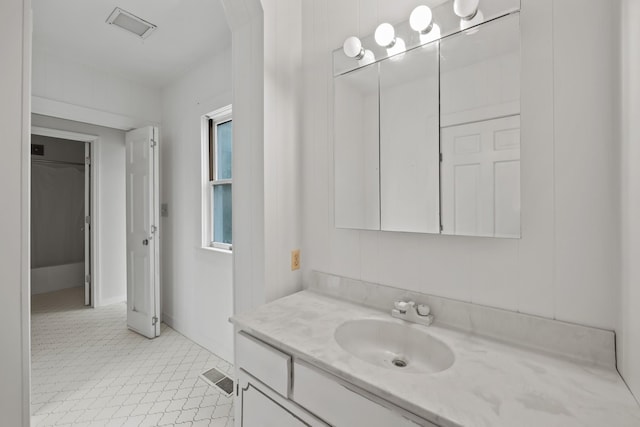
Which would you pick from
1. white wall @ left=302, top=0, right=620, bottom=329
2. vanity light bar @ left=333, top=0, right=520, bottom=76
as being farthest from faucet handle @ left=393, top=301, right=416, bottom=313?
vanity light bar @ left=333, top=0, right=520, bottom=76

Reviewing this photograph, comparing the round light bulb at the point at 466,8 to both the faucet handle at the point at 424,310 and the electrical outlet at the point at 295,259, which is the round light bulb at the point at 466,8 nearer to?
the faucet handle at the point at 424,310

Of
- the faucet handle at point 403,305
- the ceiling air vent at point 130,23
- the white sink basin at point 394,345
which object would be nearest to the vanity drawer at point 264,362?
the white sink basin at point 394,345

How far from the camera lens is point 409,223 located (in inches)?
45.1

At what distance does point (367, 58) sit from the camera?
1249 mm

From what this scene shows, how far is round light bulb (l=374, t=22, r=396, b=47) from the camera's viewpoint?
1125 millimetres

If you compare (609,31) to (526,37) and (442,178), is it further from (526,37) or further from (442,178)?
(442,178)

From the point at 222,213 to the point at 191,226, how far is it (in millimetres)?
384

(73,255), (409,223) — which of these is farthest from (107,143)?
(409,223)

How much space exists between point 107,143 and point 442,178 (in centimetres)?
396

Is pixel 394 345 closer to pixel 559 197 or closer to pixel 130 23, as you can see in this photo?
pixel 559 197

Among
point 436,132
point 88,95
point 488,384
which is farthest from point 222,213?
point 488,384

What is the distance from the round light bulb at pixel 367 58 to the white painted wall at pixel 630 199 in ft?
2.51

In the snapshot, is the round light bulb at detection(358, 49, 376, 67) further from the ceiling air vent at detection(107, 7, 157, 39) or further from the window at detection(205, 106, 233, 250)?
the ceiling air vent at detection(107, 7, 157, 39)

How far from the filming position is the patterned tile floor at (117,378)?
1.69m
